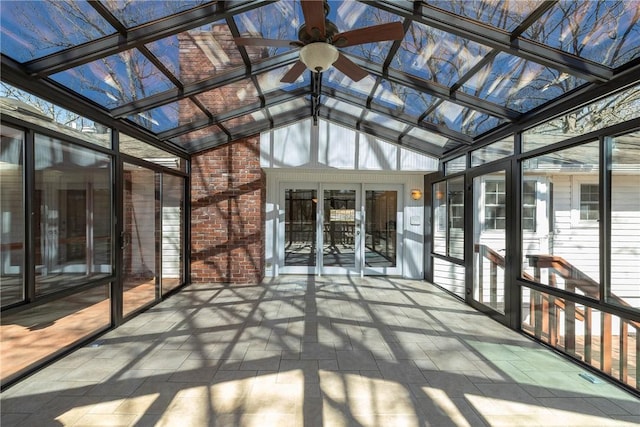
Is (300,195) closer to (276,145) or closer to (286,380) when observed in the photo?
(276,145)

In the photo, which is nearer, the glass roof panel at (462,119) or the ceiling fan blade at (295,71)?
the ceiling fan blade at (295,71)

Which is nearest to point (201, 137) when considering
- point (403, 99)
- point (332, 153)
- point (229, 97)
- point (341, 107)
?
point (229, 97)

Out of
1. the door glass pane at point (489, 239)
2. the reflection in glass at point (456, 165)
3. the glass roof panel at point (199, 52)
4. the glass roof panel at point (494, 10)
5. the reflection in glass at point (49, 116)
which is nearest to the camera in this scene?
the glass roof panel at point (494, 10)

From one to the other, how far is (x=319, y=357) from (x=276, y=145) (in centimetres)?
406

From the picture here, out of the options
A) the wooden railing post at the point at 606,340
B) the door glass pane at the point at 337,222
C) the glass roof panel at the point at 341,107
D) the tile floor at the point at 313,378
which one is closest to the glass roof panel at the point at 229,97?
the glass roof panel at the point at 341,107

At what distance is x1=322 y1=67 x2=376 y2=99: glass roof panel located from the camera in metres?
3.93

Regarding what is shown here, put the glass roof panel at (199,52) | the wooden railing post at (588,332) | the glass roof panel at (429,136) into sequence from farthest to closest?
1. the glass roof panel at (429,136)
2. the wooden railing post at (588,332)
3. the glass roof panel at (199,52)

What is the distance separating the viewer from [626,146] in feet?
8.45

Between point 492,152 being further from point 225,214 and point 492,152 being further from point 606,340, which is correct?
point 225,214

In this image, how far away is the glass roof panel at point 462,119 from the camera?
398 cm

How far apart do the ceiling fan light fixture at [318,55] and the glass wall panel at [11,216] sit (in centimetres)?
252

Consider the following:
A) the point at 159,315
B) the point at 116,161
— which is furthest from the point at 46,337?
the point at 116,161

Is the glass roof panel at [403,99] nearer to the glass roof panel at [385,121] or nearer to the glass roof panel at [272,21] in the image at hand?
the glass roof panel at [385,121]

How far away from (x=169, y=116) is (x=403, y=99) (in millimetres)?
3343
